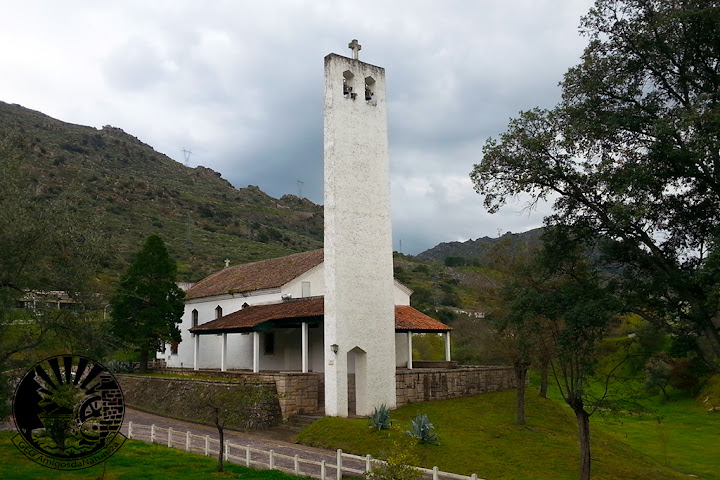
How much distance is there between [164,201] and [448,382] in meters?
76.3

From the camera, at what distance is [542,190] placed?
56.0 feet

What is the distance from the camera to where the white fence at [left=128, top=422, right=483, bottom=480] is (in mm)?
15172

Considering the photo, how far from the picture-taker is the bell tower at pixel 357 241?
21.9 m

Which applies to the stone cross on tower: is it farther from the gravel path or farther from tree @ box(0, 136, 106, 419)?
the gravel path

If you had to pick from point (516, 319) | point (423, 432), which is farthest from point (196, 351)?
point (516, 319)

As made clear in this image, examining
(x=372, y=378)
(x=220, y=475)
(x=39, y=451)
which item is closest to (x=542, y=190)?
(x=372, y=378)

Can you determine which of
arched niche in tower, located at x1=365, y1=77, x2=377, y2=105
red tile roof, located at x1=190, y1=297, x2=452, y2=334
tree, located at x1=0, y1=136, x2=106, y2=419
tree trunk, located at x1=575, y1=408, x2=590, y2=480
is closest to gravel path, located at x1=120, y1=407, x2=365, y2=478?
red tile roof, located at x1=190, y1=297, x2=452, y2=334

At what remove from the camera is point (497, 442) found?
1973 cm

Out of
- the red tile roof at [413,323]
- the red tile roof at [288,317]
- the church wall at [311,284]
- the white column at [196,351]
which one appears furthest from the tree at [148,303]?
the red tile roof at [413,323]

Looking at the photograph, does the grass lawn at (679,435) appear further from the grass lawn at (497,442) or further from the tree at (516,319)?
the tree at (516,319)

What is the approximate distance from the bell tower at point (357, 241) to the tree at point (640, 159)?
6.40 meters

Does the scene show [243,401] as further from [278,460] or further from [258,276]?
[258,276]

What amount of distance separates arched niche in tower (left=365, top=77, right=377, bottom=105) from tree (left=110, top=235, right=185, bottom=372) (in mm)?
18560

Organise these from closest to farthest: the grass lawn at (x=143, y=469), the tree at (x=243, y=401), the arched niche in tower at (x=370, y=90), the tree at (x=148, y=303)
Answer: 1. the grass lawn at (x=143, y=469)
2. the tree at (x=243, y=401)
3. the arched niche in tower at (x=370, y=90)
4. the tree at (x=148, y=303)
